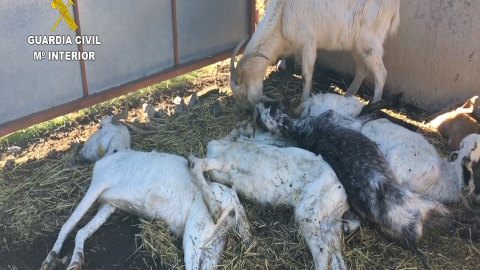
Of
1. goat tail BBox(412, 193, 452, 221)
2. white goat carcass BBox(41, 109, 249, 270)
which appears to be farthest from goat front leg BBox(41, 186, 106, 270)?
goat tail BBox(412, 193, 452, 221)

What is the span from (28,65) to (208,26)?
2.50m

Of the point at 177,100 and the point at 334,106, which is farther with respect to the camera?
the point at 177,100

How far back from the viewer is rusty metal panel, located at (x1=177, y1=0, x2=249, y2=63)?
7.06 metres

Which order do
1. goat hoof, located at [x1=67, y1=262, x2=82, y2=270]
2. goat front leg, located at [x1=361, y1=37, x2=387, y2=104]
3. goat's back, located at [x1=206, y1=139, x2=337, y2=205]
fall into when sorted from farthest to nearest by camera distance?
goat front leg, located at [x1=361, y1=37, x2=387, y2=104] → goat's back, located at [x1=206, y1=139, x2=337, y2=205] → goat hoof, located at [x1=67, y1=262, x2=82, y2=270]

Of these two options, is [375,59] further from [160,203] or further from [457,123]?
[160,203]

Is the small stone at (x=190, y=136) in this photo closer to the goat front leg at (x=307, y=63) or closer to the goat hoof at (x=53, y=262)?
the goat front leg at (x=307, y=63)

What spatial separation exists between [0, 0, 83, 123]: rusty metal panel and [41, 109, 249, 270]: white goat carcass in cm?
132

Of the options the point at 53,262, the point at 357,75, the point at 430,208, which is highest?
the point at 357,75

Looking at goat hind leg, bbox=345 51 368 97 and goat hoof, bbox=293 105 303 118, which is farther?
goat hind leg, bbox=345 51 368 97

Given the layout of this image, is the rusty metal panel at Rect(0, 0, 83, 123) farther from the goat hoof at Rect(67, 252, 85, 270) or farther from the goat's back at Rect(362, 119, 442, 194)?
the goat's back at Rect(362, 119, 442, 194)

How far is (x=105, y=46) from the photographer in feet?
20.6

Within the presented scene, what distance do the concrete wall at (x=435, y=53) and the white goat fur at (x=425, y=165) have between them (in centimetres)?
162

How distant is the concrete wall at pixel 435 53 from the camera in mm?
6180

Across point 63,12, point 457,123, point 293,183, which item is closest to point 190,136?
point 293,183
